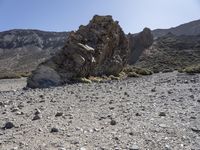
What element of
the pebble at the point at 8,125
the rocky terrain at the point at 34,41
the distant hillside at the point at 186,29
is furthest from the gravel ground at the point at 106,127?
the distant hillside at the point at 186,29

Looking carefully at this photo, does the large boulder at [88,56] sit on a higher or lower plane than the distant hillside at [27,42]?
lower

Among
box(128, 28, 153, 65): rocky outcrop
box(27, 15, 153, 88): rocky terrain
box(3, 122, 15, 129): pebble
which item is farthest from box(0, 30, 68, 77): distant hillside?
box(3, 122, 15, 129): pebble

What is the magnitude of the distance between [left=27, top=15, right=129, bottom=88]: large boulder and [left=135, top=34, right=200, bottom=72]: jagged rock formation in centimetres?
2824

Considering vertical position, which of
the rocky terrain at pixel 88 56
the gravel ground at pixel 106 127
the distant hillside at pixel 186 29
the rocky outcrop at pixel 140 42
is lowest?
the gravel ground at pixel 106 127

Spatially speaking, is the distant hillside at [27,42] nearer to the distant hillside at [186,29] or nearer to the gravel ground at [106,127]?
the distant hillside at [186,29]

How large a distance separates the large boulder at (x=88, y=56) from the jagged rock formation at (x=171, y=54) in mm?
28241

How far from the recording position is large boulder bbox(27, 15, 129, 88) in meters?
26.4

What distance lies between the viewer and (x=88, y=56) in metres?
30.1

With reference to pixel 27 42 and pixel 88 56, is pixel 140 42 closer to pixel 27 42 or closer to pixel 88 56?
pixel 88 56

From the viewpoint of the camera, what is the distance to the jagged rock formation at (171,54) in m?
70.4

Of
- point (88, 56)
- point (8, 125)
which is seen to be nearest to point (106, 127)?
point (8, 125)

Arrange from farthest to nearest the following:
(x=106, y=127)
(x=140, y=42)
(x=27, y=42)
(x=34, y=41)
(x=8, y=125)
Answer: (x=34, y=41)
(x=27, y=42)
(x=140, y=42)
(x=8, y=125)
(x=106, y=127)

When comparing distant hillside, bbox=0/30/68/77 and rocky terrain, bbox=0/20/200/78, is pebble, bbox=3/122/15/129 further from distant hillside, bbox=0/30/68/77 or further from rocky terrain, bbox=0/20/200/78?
distant hillside, bbox=0/30/68/77

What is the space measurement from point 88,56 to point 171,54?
179ft
